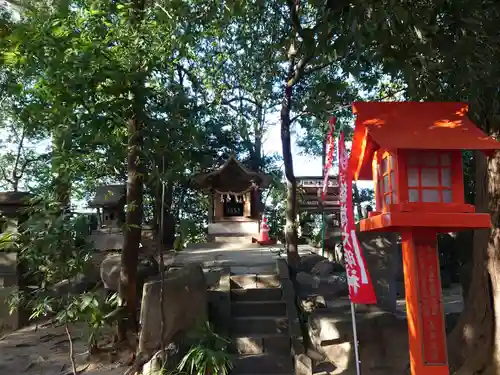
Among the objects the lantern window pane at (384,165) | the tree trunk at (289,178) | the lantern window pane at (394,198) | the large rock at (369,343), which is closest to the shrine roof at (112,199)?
the tree trunk at (289,178)

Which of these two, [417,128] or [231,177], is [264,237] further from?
[417,128]

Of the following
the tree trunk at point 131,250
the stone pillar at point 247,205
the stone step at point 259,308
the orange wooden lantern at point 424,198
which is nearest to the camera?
the orange wooden lantern at point 424,198

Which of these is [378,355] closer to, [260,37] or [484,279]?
[484,279]

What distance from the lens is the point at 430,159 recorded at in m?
4.29

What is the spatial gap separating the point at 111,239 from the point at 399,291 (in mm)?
8798

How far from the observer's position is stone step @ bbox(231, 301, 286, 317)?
8016mm

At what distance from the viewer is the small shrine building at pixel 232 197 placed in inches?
720

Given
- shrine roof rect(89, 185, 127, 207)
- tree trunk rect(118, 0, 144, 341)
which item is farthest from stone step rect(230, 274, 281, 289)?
shrine roof rect(89, 185, 127, 207)

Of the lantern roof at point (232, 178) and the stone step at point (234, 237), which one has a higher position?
the lantern roof at point (232, 178)

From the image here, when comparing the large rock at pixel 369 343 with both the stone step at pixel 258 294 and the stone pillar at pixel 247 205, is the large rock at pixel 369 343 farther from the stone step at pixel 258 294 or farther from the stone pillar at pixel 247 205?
the stone pillar at pixel 247 205

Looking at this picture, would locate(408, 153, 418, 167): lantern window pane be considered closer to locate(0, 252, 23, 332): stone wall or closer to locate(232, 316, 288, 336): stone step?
locate(232, 316, 288, 336): stone step

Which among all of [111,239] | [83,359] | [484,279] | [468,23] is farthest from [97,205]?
[468,23]

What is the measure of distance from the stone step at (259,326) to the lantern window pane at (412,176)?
418 centimetres

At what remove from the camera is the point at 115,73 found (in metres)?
5.62
